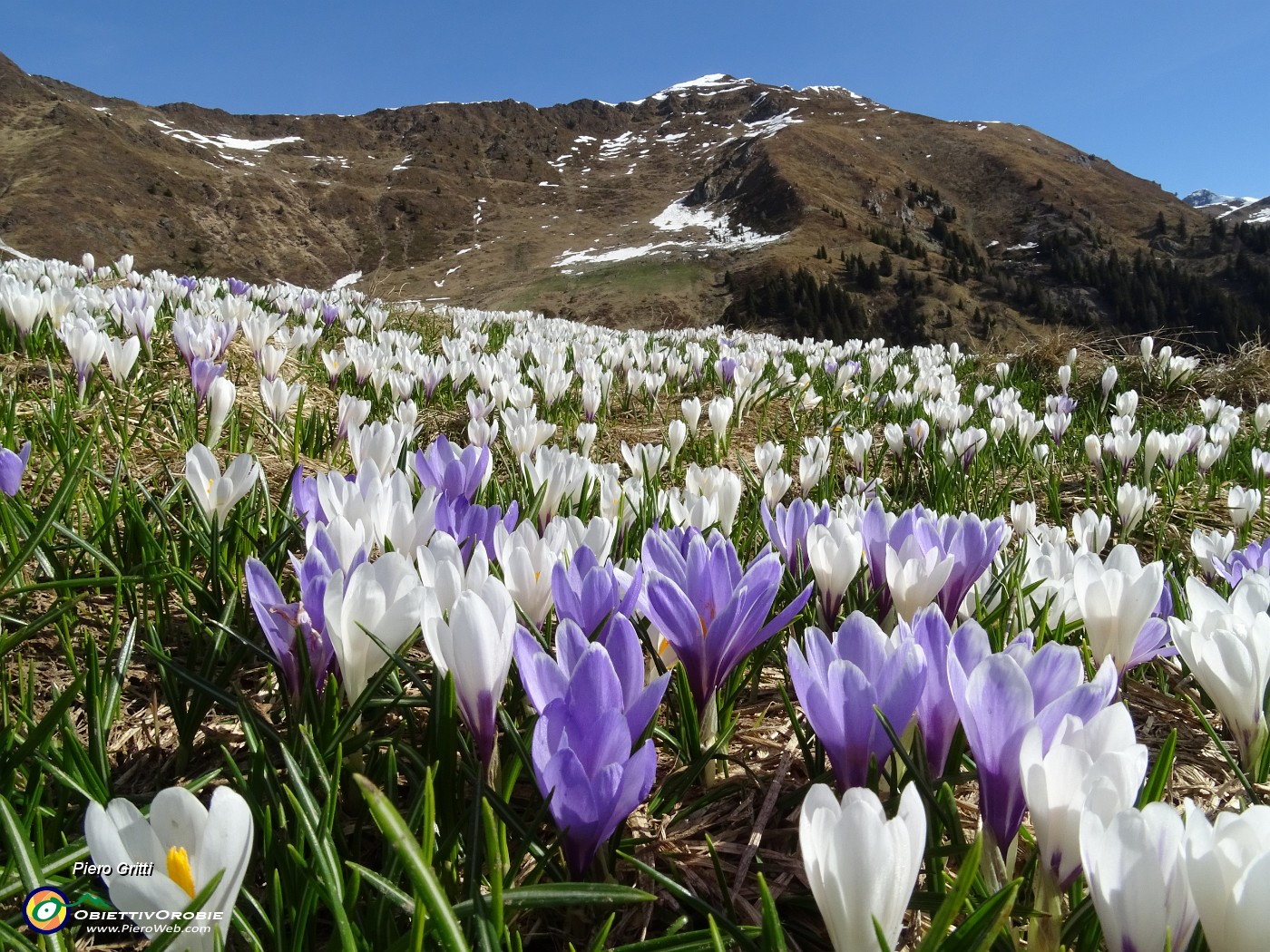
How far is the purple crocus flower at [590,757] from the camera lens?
69 centimetres

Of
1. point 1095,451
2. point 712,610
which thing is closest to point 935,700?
point 712,610

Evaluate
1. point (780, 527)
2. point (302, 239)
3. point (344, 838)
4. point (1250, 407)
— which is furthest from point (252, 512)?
point (302, 239)

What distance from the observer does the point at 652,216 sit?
107 meters

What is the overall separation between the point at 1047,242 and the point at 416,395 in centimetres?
10655

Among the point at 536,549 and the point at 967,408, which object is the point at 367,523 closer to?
the point at 536,549

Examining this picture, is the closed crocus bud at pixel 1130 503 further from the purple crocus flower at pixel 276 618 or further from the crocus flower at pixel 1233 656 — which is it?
the purple crocus flower at pixel 276 618

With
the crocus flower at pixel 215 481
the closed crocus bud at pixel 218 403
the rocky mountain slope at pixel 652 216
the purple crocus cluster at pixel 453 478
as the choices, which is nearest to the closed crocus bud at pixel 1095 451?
the purple crocus cluster at pixel 453 478

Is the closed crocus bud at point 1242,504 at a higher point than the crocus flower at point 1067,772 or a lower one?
higher

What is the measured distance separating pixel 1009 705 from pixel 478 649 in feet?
1.90

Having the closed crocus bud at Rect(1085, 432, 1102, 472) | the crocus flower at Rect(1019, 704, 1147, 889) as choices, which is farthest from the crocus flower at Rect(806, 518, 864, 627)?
the closed crocus bud at Rect(1085, 432, 1102, 472)

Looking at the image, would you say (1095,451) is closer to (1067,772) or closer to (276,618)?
(1067,772)

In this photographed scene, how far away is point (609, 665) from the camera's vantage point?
2.38ft

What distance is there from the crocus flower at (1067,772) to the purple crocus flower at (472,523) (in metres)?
0.95

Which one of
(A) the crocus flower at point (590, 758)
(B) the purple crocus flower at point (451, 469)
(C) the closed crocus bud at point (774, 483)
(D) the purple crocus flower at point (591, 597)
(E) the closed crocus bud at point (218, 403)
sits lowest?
(A) the crocus flower at point (590, 758)
